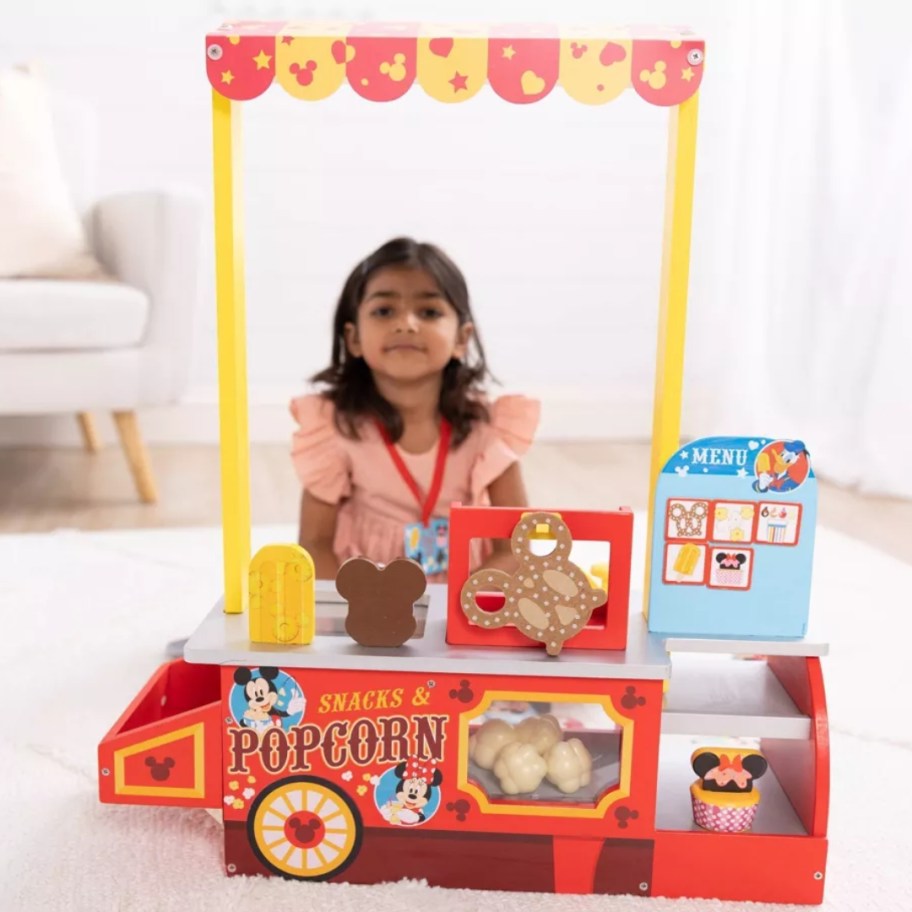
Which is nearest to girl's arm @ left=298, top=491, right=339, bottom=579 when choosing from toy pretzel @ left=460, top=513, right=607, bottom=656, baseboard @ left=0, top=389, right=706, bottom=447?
toy pretzel @ left=460, top=513, right=607, bottom=656

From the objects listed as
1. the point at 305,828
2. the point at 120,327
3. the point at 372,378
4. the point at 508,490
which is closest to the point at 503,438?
the point at 508,490

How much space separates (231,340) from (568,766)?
0.41m

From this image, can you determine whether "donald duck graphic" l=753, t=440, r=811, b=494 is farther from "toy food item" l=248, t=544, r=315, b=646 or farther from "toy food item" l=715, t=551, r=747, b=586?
"toy food item" l=248, t=544, r=315, b=646

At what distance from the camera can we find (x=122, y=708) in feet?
3.88

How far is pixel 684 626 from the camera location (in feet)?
2.84

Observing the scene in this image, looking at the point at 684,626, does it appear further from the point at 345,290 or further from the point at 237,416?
the point at 345,290

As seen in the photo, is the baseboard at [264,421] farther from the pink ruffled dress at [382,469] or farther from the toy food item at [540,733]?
the toy food item at [540,733]

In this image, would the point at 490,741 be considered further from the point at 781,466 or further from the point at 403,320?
the point at 403,320

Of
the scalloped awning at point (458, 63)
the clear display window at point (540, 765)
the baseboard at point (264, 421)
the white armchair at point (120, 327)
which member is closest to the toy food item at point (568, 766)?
the clear display window at point (540, 765)

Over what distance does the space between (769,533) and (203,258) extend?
6.58 ft

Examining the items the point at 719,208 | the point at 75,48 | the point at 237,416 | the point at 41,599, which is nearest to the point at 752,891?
the point at 237,416

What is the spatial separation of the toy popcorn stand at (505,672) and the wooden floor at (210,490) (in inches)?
41.3

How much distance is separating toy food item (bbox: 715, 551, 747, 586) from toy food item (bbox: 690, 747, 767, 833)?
135 mm

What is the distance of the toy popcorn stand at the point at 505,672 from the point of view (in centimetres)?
83
